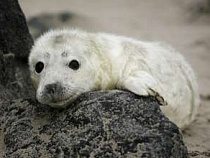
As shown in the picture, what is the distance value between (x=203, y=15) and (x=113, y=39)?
303 inches

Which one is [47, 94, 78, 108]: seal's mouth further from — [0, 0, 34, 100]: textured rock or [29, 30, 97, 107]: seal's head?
[0, 0, 34, 100]: textured rock

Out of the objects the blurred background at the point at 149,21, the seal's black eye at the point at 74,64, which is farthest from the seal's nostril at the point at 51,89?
the blurred background at the point at 149,21

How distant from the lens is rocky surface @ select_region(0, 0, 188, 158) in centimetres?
293

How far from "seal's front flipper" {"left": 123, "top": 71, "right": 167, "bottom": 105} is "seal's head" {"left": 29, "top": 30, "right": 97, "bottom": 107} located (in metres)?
0.32

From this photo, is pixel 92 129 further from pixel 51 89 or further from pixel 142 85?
pixel 142 85

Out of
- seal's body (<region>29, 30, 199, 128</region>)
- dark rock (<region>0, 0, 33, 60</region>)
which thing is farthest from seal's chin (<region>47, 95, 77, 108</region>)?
dark rock (<region>0, 0, 33, 60</region>)

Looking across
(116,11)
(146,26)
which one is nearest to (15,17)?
(146,26)

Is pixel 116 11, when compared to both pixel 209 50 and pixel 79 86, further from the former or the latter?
pixel 79 86

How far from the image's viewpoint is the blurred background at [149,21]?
8445mm

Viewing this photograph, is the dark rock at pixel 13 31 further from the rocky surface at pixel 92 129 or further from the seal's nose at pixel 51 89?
the seal's nose at pixel 51 89

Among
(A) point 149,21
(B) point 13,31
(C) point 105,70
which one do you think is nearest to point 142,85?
(C) point 105,70

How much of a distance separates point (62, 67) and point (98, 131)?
81 centimetres

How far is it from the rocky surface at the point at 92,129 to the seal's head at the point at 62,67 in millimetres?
126

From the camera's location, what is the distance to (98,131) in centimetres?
303
